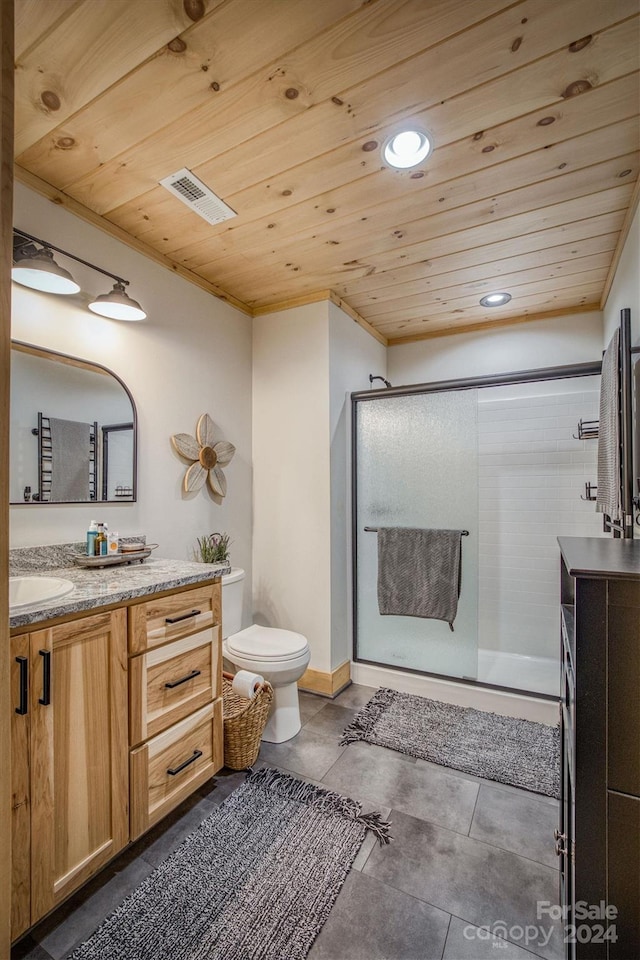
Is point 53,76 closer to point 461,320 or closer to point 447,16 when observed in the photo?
point 447,16

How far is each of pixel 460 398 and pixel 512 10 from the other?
5.31ft

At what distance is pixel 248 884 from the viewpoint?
4.36 ft

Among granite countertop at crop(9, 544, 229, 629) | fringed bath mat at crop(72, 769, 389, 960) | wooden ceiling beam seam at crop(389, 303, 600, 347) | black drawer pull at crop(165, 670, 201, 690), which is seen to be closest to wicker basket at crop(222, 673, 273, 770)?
fringed bath mat at crop(72, 769, 389, 960)

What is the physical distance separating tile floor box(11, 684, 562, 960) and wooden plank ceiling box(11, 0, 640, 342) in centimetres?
238

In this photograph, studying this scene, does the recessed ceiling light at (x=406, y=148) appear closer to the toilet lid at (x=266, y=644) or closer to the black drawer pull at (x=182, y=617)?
the black drawer pull at (x=182, y=617)

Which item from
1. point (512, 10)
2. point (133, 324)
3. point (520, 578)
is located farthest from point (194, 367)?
point (520, 578)

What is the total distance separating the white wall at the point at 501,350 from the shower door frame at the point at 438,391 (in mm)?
396

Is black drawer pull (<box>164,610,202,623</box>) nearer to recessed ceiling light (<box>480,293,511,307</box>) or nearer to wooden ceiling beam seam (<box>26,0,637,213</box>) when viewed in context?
wooden ceiling beam seam (<box>26,0,637,213</box>)

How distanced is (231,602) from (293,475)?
0.86 metres

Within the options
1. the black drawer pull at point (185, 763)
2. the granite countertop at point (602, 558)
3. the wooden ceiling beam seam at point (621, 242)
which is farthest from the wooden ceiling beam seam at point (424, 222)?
the black drawer pull at point (185, 763)

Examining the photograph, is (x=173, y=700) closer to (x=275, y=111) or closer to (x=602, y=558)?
(x=602, y=558)

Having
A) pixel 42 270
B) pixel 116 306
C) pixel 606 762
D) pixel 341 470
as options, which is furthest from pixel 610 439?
pixel 42 270

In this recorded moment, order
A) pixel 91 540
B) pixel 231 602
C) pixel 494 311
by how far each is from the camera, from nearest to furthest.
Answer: pixel 91 540, pixel 231 602, pixel 494 311

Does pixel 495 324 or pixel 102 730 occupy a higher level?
pixel 495 324
